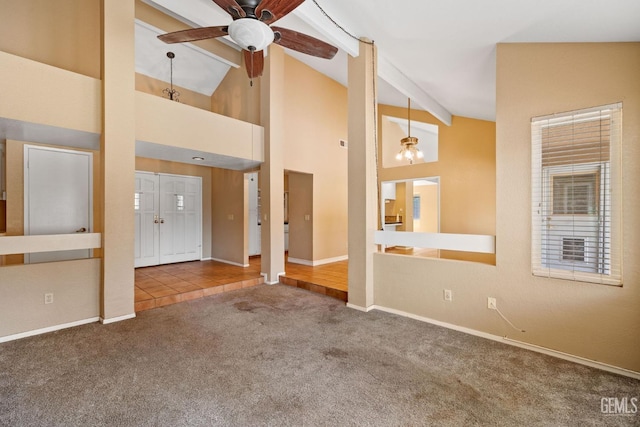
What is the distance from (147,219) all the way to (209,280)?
7.52 feet

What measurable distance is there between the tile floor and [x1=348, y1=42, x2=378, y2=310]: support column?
0.54 meters

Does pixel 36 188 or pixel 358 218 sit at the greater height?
pixel 36 188

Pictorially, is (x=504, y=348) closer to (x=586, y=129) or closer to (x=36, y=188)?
(x=586, y=129)

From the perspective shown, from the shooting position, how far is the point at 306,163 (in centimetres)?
628

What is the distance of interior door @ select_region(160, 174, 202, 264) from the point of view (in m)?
6.47

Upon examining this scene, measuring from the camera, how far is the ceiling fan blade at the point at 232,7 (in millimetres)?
1941

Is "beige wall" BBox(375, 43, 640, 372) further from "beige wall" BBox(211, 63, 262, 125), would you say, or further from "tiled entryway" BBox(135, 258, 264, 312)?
"beige wall" BBox(211, 63, 262, 125)

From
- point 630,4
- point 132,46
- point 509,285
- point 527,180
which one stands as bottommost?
point 509,285

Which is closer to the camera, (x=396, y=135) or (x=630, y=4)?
(x=630, y=4)

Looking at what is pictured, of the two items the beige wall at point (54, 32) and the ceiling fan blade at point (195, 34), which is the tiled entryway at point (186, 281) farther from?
the beige wall at point (54, 32)

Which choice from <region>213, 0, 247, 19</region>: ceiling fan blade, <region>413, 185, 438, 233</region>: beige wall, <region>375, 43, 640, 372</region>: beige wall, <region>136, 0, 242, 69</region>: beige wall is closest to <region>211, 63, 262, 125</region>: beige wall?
<region>136, 0, 242, 69</region>: beige wall

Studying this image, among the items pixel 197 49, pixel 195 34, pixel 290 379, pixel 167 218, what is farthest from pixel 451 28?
pixel 167 218

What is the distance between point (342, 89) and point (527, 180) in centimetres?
548

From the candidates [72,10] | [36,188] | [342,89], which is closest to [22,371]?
[36,188]
